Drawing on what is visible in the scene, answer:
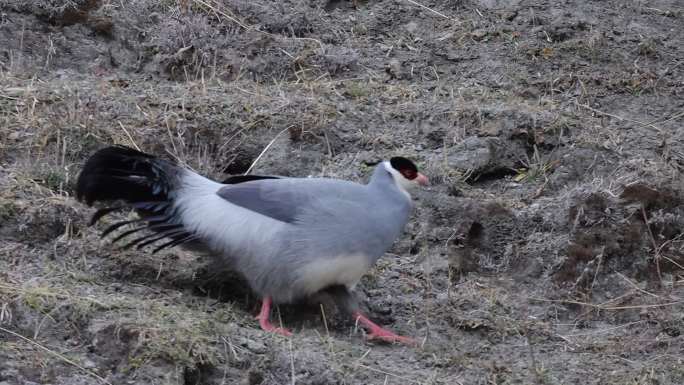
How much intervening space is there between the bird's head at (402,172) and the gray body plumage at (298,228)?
0.19ft

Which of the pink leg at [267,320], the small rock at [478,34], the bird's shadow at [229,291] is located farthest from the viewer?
the small rock at [478,34]

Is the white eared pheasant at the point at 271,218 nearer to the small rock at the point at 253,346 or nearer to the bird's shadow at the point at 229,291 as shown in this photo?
the bird's shadow at the point at 229,291

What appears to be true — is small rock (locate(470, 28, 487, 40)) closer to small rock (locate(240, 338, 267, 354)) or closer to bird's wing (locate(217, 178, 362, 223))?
bird's wing (locate(217, 178, 362, 223))

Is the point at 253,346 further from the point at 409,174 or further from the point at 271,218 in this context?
the point at 409,174

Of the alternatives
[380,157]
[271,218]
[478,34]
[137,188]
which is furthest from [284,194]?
[478,34]

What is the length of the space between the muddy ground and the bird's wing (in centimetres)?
44

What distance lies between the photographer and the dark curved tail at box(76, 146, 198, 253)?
5.42 metres

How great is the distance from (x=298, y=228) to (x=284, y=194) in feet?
0.61

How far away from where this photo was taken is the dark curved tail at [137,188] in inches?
213

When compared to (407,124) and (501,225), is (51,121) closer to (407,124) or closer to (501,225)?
(407,124)

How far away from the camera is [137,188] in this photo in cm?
552

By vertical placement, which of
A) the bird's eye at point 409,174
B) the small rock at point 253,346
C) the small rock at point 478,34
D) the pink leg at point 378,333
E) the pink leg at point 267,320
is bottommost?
the pink leg at point 378,333

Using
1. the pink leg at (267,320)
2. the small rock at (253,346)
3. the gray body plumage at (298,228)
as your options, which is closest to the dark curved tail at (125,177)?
the gray body plumage at (298,228)

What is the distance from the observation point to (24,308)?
4746mm
